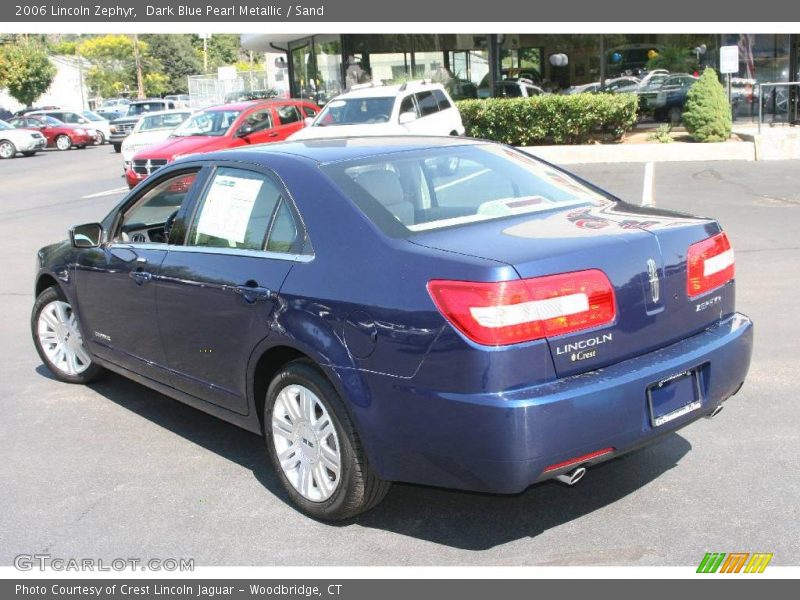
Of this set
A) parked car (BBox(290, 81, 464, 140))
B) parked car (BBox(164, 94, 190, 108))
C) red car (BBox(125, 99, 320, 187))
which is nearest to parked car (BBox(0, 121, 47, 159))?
parked car (BBox(164, 94, 190, 108))

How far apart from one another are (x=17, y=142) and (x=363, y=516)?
3397cm

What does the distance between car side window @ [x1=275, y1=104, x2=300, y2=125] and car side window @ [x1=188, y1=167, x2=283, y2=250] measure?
14.8m

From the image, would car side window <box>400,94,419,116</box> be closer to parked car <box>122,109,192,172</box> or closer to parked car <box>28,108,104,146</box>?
parked car <box>122,109,192,172</box>

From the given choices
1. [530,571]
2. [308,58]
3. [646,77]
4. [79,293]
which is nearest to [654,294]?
[530,571]

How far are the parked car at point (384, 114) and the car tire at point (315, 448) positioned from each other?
1268 cm

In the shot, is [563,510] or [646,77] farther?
[646,77]

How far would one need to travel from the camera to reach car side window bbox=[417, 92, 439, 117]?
17.5 metres

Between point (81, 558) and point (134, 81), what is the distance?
322ft

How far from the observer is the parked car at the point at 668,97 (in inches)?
871

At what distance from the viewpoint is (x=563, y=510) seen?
4102 mm

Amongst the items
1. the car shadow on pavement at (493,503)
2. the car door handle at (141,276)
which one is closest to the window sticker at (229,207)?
the car door handle at (141,276)

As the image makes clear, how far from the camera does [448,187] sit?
4457 millimetres

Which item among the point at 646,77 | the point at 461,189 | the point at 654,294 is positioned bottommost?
the point at 654,294

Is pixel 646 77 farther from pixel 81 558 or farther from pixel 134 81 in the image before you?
pixel 134 81
